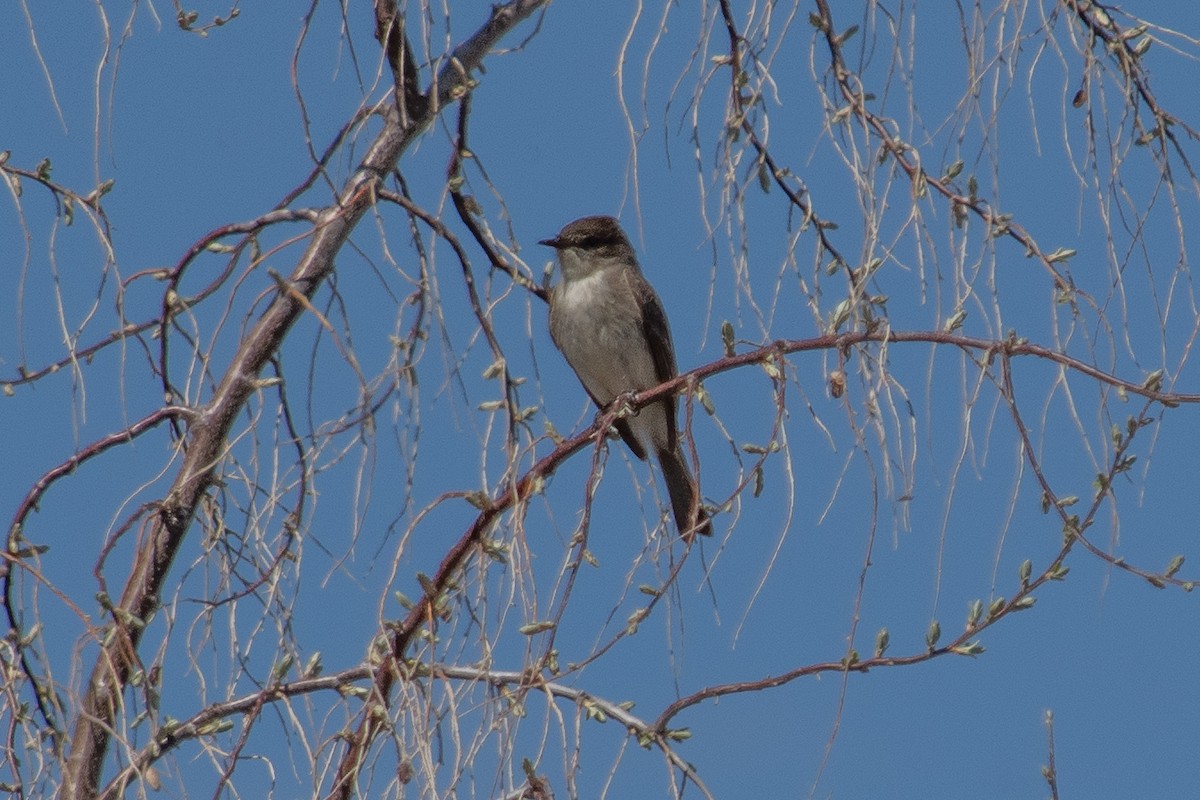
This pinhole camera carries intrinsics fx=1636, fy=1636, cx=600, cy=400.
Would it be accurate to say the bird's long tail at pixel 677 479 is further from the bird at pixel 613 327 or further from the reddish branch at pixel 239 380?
the reddish branch at pixel 239 380

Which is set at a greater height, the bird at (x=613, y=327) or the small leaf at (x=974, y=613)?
the bird at (x=613, y=327)

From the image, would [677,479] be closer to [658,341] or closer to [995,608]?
[658,341]

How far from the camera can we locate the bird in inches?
249

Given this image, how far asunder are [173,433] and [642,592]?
1.40 metres

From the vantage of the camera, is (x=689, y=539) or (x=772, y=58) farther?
(x=772, y=58)

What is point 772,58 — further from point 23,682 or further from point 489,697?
point 23,682

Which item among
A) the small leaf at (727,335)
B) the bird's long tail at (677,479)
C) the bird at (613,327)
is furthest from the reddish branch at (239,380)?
the bird's long tail at (677,479)

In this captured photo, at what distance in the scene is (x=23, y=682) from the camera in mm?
3271

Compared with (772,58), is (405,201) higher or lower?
lower

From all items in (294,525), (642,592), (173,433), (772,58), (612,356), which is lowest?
(642,592)

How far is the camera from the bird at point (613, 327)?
6328 mm

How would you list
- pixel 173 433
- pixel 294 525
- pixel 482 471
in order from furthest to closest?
pixel 173 433 → pixel 294 525 → pixel 482 471

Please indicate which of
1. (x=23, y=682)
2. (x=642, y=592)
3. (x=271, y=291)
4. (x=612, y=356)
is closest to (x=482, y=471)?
(x=642, y=592)

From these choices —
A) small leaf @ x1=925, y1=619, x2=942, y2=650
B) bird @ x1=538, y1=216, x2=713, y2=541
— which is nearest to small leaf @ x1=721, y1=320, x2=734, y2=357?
small leaf @ x1=925, y1=619, x2=942, y2=650
